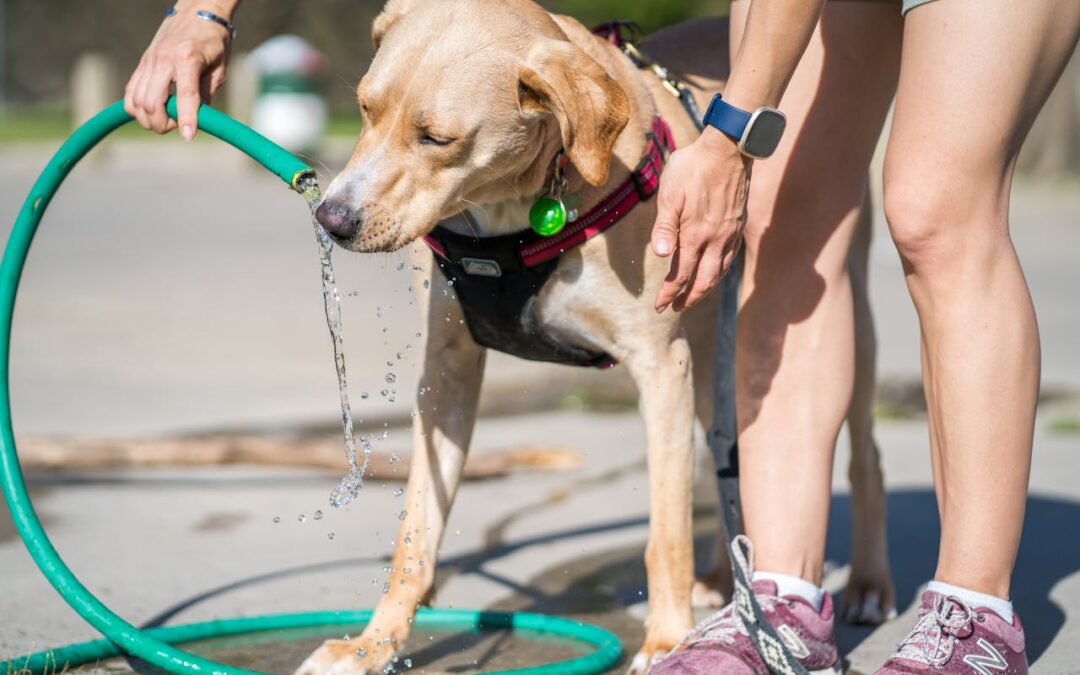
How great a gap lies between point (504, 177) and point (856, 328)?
3.86 ft

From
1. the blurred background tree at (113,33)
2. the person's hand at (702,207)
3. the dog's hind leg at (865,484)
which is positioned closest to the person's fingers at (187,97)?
the person's hand at (702,207)

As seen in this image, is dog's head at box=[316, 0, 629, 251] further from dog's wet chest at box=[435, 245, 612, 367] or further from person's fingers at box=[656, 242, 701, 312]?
person's fingers at box=[656, 242, 701, 312]

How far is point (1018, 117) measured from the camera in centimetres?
244

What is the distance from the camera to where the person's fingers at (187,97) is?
113 inches

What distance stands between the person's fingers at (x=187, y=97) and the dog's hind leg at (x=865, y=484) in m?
1.57

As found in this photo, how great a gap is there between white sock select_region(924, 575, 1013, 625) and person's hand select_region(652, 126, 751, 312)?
0.72m

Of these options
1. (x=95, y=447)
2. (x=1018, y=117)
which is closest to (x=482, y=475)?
(x=95, y=447)

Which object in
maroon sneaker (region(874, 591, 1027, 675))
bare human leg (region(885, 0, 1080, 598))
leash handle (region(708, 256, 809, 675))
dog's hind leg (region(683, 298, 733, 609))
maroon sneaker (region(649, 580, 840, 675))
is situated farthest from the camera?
dog's hind leg (region(683, 298, 733, 609))

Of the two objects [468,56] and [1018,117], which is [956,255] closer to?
[1018,117]

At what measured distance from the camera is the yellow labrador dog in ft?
9.22

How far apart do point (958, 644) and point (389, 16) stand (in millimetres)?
1797

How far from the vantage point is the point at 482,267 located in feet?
9.86

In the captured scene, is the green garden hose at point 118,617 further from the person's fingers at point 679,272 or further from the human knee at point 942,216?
the human knee at point 942,216

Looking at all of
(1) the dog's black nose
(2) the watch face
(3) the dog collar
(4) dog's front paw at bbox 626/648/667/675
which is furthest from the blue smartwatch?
(4) dog's front paw at bbox 626/648/667/675
